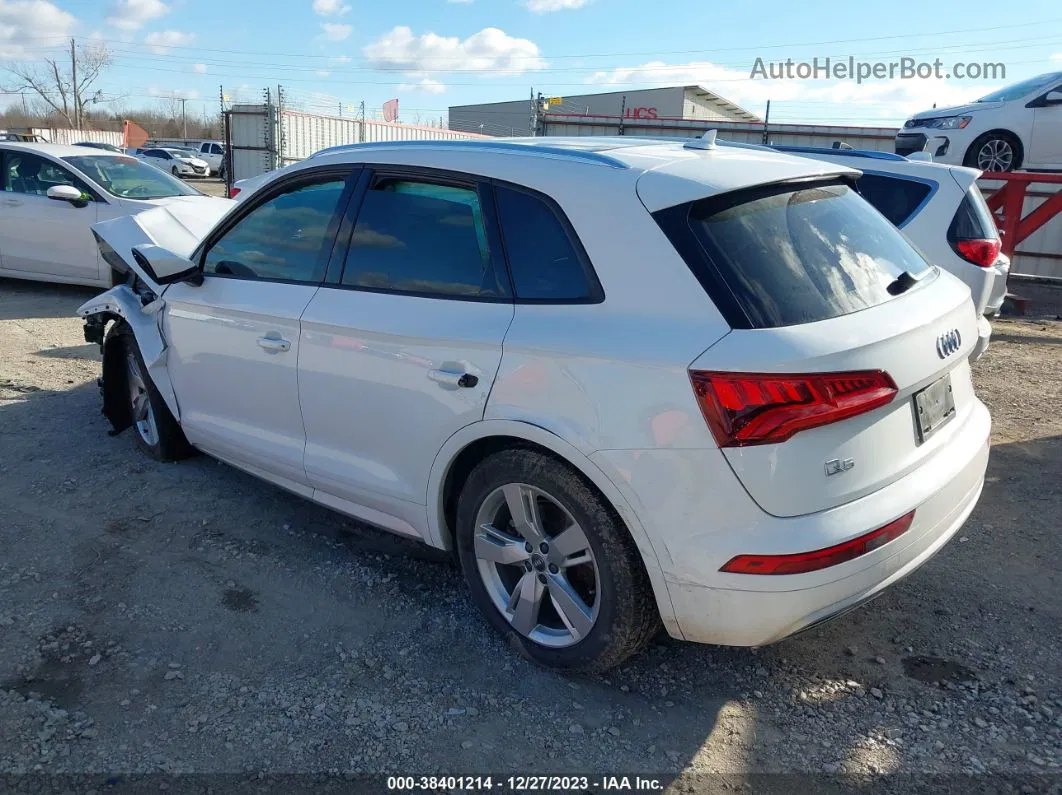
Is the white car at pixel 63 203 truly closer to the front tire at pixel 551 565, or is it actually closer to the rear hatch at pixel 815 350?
the front tire at pixel 551 565

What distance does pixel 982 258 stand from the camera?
605cm

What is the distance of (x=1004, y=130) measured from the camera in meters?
11.8

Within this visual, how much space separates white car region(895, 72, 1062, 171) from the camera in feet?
38.0

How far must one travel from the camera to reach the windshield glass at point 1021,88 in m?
11.7

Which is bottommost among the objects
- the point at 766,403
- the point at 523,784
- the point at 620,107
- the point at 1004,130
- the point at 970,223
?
the point at 523,784

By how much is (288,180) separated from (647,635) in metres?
2.47

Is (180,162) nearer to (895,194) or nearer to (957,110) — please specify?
(957,110)

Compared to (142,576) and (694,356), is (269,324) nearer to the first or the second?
(142,576)

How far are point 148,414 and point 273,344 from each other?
5.51 feet

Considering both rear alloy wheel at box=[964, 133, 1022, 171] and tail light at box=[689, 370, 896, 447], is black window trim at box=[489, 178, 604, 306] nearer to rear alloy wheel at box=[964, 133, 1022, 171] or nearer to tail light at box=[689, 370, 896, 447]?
tail light at box=[689, 370, 896, 447]

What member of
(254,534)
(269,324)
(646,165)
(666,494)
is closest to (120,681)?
(254,534)

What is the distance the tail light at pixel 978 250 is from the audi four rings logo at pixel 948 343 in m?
3.64

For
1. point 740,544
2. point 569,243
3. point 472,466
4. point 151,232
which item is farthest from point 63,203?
point 740,544

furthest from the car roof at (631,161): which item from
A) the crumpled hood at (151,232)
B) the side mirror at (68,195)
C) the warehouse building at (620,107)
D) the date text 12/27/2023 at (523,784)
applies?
the warehouse building at (620,107)
